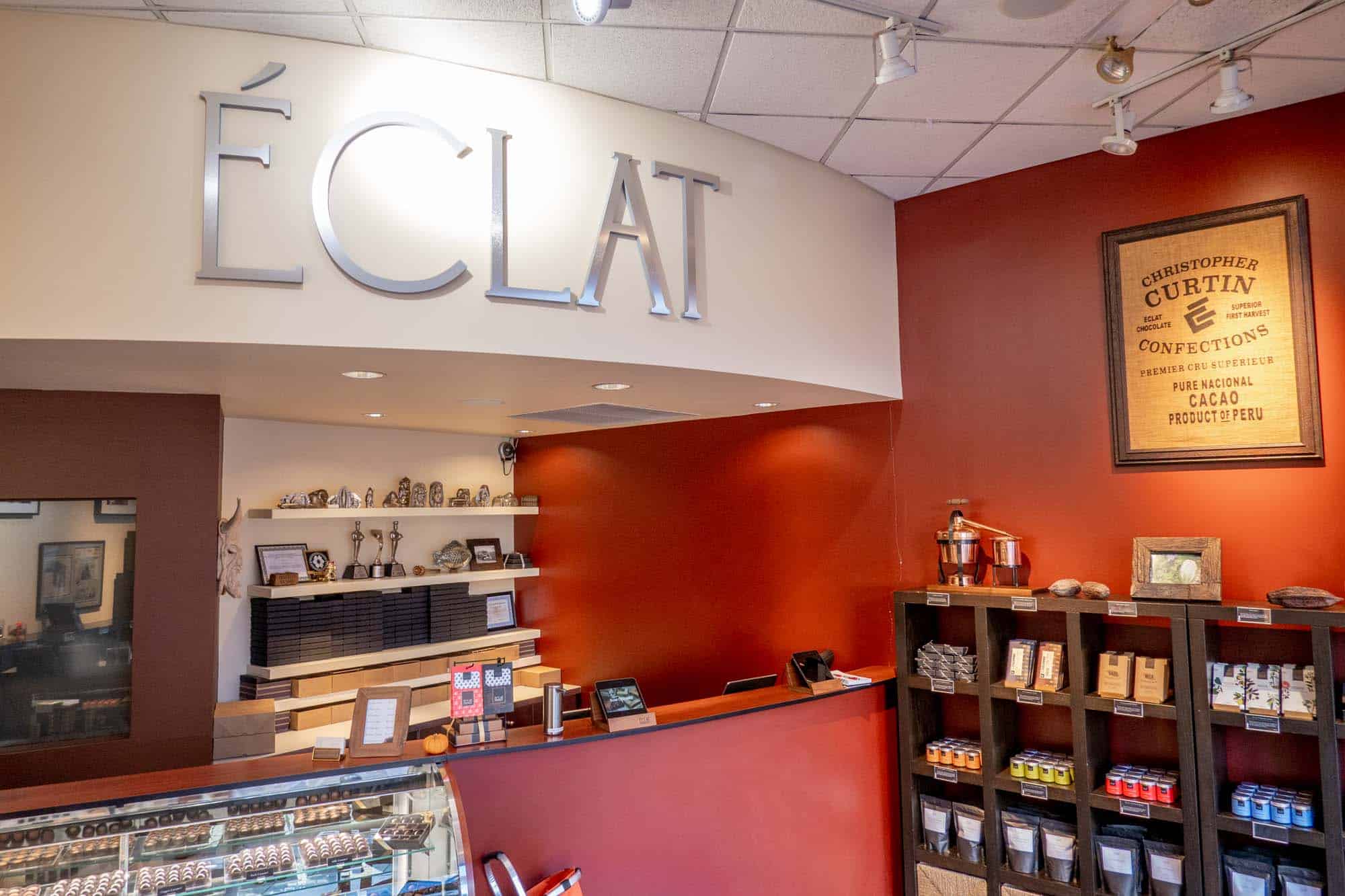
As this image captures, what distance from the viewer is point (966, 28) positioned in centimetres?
277

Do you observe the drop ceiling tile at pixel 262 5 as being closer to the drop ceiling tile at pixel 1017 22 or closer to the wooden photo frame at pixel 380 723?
the drop ceiling tile at pixel 1017 22

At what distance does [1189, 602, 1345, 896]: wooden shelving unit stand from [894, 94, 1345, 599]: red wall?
0.22m

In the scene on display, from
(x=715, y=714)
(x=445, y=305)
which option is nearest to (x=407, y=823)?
(x=715, y=714)

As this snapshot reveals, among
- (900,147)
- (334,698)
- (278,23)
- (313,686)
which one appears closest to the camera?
(278,23)

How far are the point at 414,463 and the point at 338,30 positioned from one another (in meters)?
3.79

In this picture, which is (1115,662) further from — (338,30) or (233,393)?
(233,393)

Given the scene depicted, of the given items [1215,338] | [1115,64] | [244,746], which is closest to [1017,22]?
[1115,64]

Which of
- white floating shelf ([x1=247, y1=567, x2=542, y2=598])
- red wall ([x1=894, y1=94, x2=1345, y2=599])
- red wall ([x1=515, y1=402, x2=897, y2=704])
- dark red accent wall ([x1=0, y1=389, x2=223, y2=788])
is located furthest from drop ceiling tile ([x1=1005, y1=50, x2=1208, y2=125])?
white floating shelf ([x1=247, y1=567, x2=542, y2=598])

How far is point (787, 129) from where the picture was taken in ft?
11.6

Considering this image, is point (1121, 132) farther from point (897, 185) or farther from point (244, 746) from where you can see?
point (244, 746)

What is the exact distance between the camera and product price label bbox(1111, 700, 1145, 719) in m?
3.26

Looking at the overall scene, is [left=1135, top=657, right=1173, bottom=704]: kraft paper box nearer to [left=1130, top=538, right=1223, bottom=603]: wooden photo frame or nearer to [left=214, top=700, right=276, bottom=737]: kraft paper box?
[left=1130, top=538, right=1223, bottom=603]: wooden photo frame

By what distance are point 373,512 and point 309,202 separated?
10.2 feet

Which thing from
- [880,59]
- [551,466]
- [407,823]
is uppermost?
[880,59]
